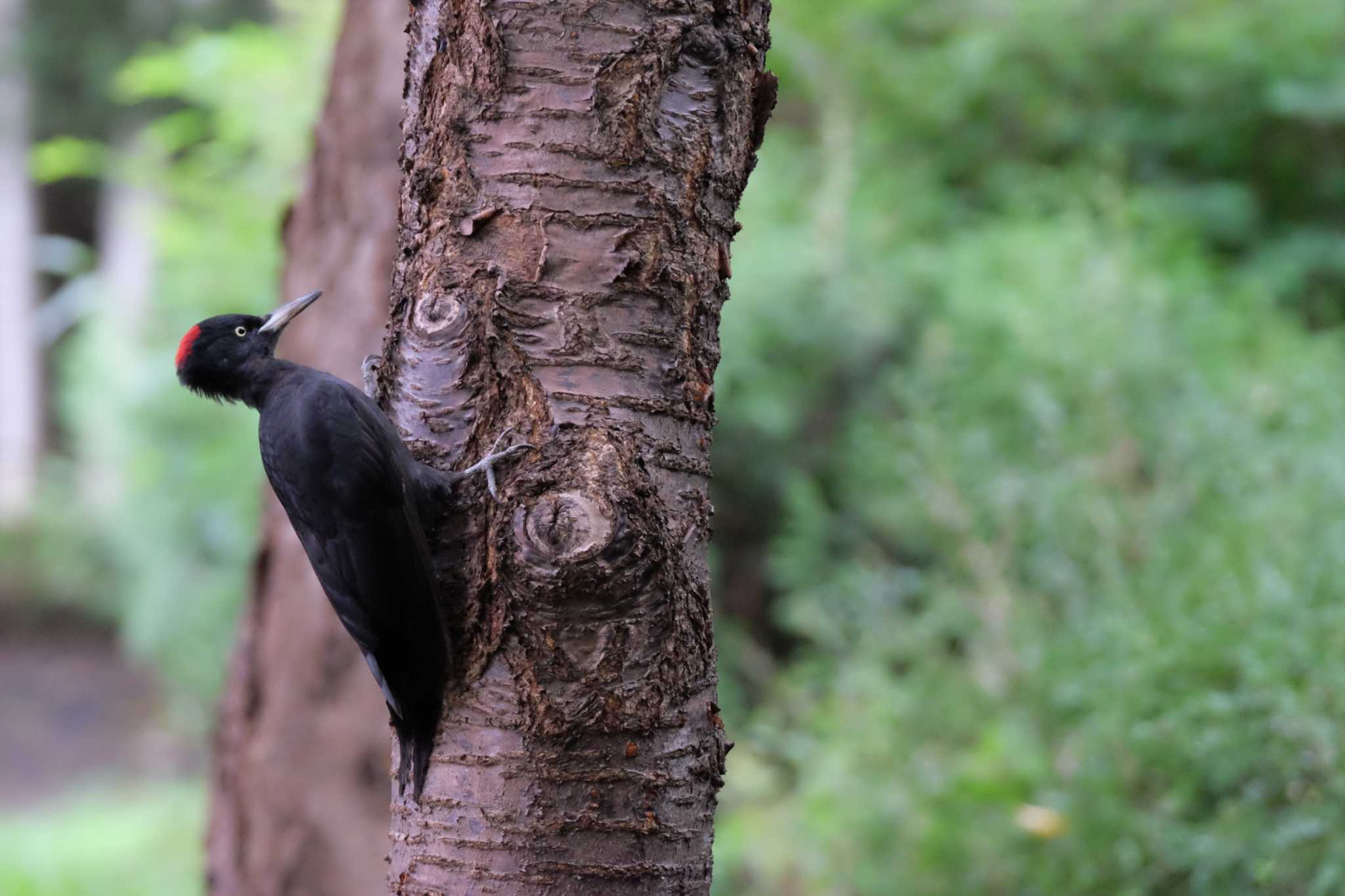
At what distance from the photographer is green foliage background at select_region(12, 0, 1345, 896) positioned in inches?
121

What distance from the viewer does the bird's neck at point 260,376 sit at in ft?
8.40

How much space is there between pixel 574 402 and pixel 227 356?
1194 mm

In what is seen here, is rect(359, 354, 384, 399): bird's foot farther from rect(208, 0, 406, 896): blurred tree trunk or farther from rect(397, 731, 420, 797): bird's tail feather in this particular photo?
rect(208, 0, 406, 896): blurred tree trunk

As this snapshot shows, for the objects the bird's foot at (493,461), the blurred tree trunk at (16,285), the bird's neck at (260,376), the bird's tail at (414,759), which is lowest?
the bird's tail at (414,759)

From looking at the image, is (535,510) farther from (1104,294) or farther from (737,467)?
(737,467)

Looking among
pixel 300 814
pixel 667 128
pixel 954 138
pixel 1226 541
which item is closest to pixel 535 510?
pixel 667 128

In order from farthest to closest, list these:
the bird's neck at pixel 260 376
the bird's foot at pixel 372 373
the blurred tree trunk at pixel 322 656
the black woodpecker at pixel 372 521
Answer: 1. the blurred tree trunk at pixel 322 656
2. the bird's neck at pixel 260 376
3. the bird's foot at pixel 372 373
4. the black woodpecker at pixel 372 521

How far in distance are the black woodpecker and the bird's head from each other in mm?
88

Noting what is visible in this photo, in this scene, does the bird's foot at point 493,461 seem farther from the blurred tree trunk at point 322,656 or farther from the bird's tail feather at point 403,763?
the blurred tree trunk at point 322,656

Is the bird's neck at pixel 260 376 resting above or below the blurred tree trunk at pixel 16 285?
below

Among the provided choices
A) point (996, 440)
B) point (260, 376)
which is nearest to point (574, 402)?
point (260, 376)

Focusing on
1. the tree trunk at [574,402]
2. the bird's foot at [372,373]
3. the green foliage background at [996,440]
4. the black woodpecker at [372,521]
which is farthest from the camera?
the green foliage background at [996,440]

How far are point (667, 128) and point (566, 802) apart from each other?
37.4 inches

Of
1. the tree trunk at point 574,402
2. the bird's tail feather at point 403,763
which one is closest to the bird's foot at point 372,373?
the tree trunk at point 574,402
